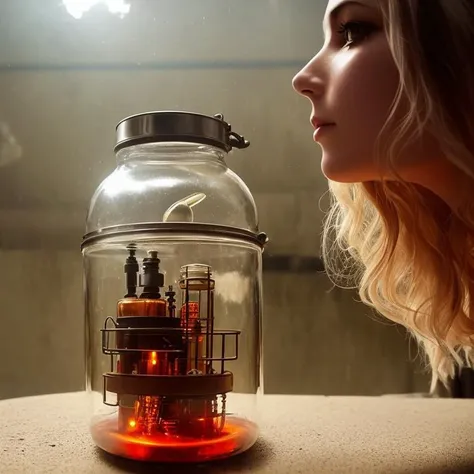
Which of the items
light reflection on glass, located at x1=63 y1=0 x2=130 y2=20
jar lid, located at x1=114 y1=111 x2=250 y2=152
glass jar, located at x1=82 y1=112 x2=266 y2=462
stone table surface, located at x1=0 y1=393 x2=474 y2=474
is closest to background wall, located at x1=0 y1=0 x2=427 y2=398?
light reflection on glass, located at x1=63 y1=0 x2=130 y2=20

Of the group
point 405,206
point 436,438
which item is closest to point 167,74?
point 405,206

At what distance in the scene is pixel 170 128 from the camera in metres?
0.63

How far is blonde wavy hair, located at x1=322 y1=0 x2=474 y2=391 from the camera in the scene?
55 cm

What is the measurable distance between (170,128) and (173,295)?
6.9 inches

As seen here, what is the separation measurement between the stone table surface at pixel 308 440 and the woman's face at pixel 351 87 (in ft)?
0.92

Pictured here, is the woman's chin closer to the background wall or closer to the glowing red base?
the glowing red base

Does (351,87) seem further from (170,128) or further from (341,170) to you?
(170,128)

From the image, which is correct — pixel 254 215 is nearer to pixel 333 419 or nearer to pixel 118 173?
pixel 118 173

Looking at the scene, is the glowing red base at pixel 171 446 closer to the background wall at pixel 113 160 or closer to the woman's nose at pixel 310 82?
the woman's nose at pixel 310 82

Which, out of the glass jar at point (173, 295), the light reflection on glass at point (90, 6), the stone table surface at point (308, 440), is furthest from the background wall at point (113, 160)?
the glass jar at point (173, 295)

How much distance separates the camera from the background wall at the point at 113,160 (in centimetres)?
126

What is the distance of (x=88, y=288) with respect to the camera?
2.44 ft

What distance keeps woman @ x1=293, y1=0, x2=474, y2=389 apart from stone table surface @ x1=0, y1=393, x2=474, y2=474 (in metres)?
0.11

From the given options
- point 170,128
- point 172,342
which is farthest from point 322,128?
point 172,342
